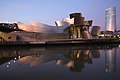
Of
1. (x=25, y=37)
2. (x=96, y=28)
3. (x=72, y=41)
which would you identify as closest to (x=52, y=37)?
Answer: (x=25, y=37)

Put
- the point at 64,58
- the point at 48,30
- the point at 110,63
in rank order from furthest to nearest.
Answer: the point at 48,30 → the point at 64,58 → the point at 110,63

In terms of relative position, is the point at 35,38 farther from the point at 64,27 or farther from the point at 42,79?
the point at 42,79

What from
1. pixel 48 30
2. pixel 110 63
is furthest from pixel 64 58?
pixel 48 30

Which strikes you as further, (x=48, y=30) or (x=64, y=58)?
(x=48, y=30)

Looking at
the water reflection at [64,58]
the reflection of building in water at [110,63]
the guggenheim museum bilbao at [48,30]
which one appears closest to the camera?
the reflection of building in water at [110,63]

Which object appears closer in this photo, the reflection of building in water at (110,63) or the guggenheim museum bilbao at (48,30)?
the reflection of building in water at (110,63)

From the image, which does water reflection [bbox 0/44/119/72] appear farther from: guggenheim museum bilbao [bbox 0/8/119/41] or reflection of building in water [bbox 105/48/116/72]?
guggenheim museum bilbao [bbox 0/8/119/41]

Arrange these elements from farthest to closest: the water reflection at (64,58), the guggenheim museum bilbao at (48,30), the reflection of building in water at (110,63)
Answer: the guggenheim museum bilbao at (48,30)
the water reflection at (64,58)
the reflection of building in water at (110,63)

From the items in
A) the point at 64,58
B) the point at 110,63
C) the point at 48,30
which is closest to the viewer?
the point at 110,63

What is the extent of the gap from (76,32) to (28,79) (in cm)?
4401

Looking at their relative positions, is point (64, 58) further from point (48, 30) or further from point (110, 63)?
point (48, 30)

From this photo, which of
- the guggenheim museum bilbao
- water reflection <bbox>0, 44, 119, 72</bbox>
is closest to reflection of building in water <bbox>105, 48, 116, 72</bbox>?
water reflection <bbox>0, 44, 119, 72</bbox>

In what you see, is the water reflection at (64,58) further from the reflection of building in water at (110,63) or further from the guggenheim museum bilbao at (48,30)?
the guggenheim museum bilbao at (48,30)

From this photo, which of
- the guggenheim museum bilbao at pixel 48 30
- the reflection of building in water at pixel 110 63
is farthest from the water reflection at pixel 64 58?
the guggenheim museum bilbao at pixel 48 30
